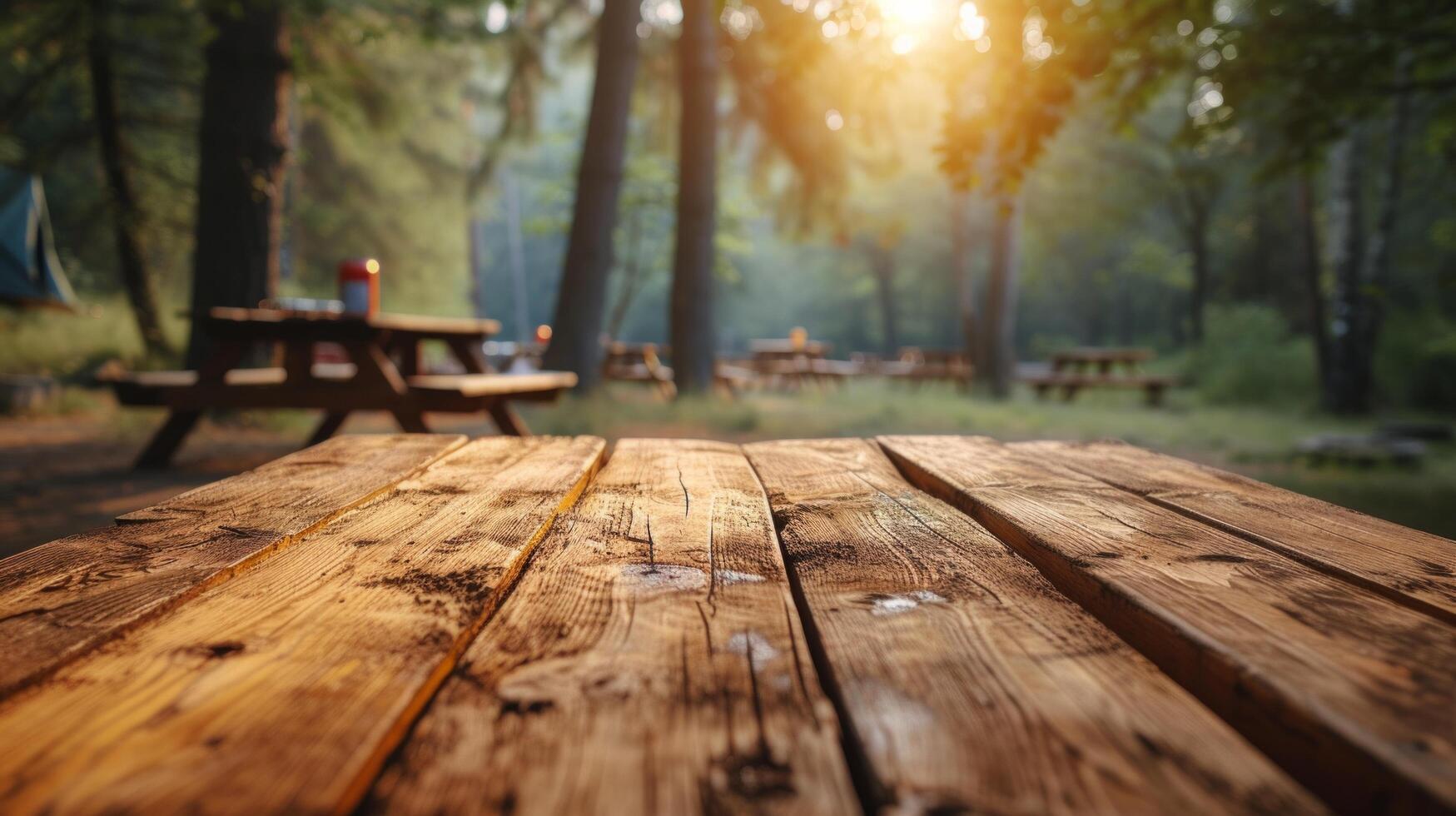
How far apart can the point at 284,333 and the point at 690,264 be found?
5261 millimetres

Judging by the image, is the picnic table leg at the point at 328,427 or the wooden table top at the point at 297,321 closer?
the wooden table top at the point at 297,321

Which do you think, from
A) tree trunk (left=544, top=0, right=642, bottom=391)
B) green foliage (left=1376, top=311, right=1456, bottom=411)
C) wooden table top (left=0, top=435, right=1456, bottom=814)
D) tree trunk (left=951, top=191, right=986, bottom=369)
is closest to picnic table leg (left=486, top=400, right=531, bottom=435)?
tree trunk (left=544, top=0, right=642, bottom=391)

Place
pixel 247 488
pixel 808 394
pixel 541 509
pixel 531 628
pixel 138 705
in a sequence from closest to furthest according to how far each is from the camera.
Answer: pixel 138 705, pixel 531 628, pixel 541 509, pixel 247 488, pixel 808 394

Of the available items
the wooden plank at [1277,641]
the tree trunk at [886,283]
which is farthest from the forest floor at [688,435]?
the tree trunk at [886,283]

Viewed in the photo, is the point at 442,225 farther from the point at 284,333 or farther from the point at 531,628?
the point at 531,628

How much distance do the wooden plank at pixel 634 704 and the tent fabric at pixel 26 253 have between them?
8749mm

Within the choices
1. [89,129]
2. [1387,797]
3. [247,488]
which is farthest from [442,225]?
[1387,797]

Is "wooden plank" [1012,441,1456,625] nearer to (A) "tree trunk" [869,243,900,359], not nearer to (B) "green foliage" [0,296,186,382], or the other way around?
(B) "green foliage" [0,296,186,382]

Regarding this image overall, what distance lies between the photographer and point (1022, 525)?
3.92ft

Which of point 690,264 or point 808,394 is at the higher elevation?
point 690,264

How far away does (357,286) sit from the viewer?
169 inches

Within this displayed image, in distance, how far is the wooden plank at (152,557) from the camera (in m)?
0.77

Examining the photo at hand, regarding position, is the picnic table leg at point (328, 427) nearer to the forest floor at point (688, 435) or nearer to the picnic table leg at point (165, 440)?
the forest floor at point (688, 435)

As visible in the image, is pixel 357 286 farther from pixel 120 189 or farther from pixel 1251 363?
pixel 1251 363
